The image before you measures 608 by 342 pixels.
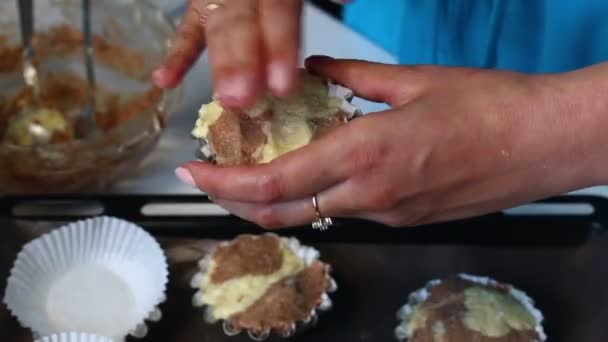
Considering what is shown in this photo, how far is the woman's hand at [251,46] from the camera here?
602mm

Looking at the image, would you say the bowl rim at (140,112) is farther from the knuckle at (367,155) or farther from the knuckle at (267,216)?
the knuckle at (367,155)

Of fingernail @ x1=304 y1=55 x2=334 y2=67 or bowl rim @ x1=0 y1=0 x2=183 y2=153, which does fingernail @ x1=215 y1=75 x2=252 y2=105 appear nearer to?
fingernail @ x1=304 y1=55 x2=334 y2=67

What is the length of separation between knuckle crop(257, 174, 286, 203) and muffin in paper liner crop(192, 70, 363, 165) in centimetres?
7

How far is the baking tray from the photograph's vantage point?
1.01 metres

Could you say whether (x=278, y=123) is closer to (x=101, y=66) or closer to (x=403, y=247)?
(x=403, y=247)

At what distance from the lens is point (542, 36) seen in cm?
110

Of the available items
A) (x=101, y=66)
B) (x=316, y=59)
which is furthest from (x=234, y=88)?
(x=101, y=66)

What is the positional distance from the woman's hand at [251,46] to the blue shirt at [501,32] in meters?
0.49

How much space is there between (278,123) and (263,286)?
0.36 meters

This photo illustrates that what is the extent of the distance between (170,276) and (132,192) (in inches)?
6.6

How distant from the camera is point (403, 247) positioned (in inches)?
41.6

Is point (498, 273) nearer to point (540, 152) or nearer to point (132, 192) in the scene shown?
point (540, 152)

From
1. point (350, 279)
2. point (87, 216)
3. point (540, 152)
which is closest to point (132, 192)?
point (87, 216)

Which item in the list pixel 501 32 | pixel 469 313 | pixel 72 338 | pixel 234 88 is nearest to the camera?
pixel 234 88
